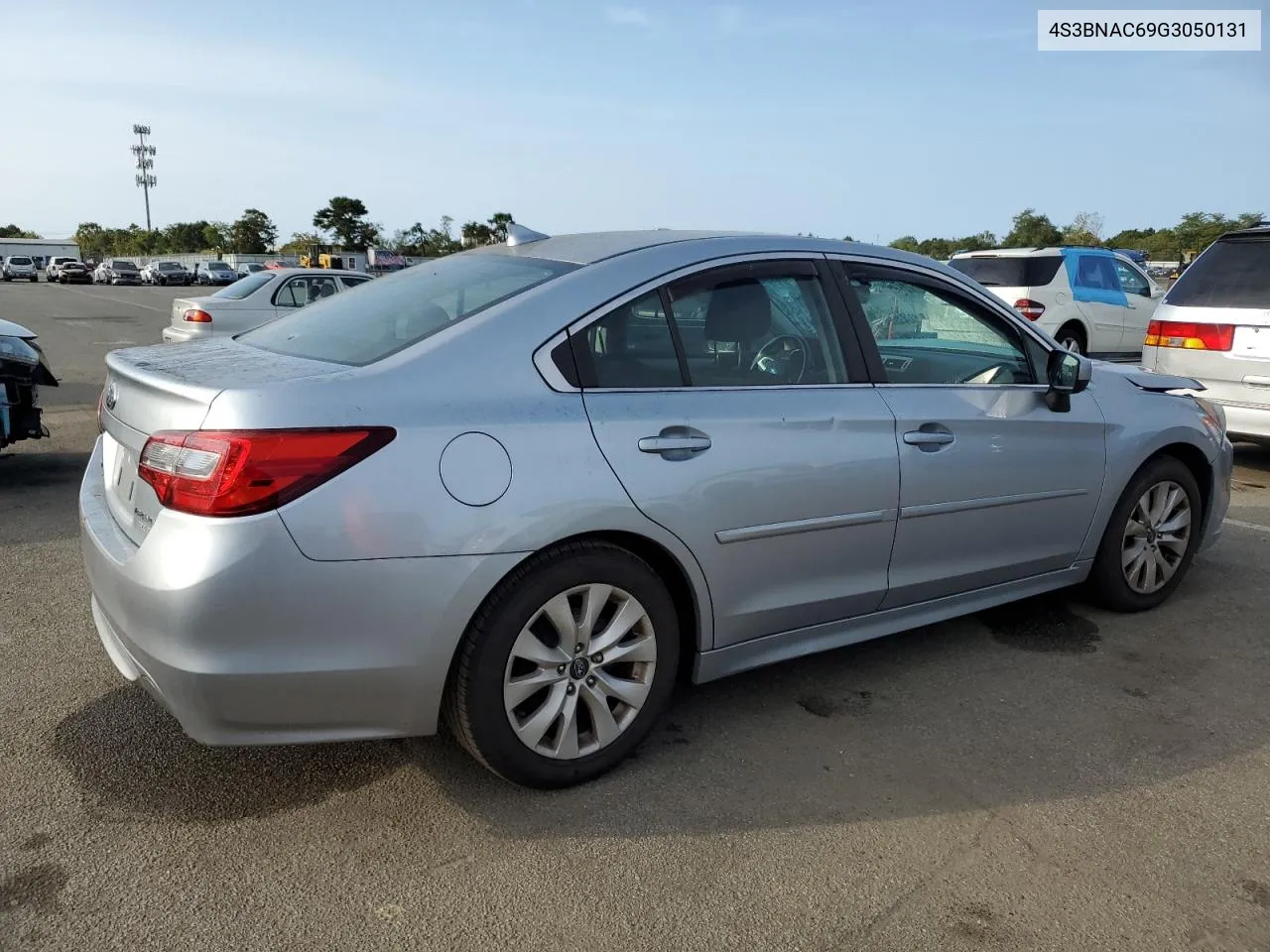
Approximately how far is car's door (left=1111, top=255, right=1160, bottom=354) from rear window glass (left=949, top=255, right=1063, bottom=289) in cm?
133

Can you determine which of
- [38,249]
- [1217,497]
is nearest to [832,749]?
[1217,497]

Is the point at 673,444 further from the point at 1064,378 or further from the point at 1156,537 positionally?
the point at 1156,537

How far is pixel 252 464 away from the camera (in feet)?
7.87

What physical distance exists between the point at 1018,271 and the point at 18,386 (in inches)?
428

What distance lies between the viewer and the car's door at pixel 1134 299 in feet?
43.9

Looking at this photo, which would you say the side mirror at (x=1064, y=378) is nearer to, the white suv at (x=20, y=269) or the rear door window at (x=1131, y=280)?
the rear door window at (x=1131, y=280)

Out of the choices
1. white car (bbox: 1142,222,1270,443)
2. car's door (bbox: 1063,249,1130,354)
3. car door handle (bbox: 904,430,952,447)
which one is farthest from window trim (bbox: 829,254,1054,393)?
car's door (bbox: 1063,249,1130,354)

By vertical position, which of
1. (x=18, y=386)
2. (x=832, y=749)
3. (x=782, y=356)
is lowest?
(x=832, y=749)

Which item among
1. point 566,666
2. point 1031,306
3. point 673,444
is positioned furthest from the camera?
point 1031,306

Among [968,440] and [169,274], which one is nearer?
[968,440]

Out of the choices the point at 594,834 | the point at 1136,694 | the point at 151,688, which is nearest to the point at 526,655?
the point at 594,834

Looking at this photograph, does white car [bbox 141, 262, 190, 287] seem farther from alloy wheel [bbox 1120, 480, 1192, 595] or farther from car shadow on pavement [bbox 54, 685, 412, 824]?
alloy wheel [bbox 1120, 480, 1192, 595]

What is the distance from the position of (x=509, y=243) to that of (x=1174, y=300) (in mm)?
5691

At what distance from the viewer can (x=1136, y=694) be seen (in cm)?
367
